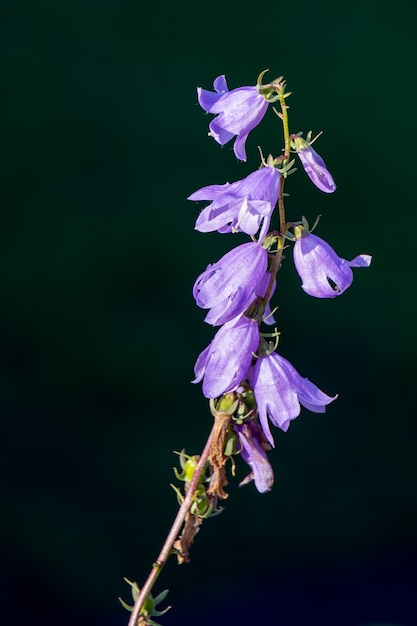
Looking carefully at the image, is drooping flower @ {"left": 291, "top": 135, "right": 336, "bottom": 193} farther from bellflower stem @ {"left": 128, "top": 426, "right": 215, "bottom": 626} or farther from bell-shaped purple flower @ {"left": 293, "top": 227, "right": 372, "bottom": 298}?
bellflower stem @ {"left": 128, "top": 426, "right": 215, "bottom": 626}

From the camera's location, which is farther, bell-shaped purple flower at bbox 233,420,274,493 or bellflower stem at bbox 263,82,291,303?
bell-shaped purple flower at bbox 233,420,274,493

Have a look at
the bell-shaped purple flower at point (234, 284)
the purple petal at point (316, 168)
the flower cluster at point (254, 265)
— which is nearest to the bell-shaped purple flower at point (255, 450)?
the flower cluster at point (254, 265)

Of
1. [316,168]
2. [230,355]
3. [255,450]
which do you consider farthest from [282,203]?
[255,450]

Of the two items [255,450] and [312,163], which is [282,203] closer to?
[312,163]

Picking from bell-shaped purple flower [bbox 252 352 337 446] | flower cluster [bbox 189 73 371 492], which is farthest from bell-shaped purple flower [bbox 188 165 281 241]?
bell-shaped purple flower [bbox 252 352 337 446]

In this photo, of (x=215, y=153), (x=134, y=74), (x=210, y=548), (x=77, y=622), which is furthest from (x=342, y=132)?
(x=77, y=622)

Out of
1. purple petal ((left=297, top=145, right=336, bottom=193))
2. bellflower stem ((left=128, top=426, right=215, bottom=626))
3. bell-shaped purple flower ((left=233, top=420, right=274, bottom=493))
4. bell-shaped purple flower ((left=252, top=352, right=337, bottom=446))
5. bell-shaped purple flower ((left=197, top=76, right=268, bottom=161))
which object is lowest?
bellflower stem ((left=128, top=426, right=215, bottom=626))

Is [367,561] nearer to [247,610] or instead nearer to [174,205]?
[247,610]

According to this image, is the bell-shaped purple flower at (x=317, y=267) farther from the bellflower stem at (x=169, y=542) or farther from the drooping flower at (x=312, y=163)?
the bellflower stem at (x=169, y=542)
